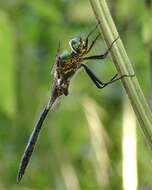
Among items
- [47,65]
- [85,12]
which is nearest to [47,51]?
[47,65]

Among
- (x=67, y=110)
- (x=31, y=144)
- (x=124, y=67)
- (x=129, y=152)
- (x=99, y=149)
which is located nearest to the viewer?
(x=124, y=67)

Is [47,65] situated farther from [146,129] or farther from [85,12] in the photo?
[146,129]

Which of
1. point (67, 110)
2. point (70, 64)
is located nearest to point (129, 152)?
point (67, 110)

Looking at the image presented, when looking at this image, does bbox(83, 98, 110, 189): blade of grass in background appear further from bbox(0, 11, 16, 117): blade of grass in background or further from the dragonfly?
the dragonfly

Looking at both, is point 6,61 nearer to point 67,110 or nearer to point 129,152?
point 129,152

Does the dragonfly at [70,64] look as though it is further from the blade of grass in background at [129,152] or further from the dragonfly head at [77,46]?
the blade of grass in background at [129,152]

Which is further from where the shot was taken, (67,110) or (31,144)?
(67,110)
